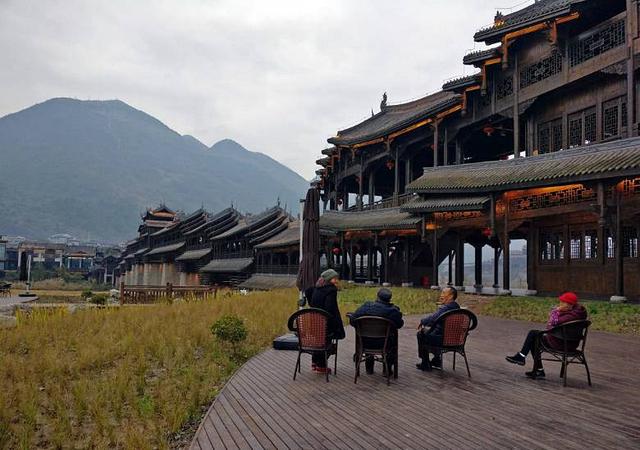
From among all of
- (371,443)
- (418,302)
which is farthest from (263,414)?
(418,302)

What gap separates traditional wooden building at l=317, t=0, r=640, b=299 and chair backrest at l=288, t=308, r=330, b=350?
11.1 m

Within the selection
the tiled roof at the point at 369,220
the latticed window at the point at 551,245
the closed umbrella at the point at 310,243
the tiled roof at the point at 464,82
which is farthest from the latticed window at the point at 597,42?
the closed umbrella at the point at 310,243

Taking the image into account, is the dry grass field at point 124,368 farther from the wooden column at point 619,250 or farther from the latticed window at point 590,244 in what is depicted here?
the latticed window at point 590,244

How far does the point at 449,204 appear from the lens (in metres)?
19.9

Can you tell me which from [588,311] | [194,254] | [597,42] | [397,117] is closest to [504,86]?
[597,42]

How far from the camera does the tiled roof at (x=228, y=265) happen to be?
40.4 meters

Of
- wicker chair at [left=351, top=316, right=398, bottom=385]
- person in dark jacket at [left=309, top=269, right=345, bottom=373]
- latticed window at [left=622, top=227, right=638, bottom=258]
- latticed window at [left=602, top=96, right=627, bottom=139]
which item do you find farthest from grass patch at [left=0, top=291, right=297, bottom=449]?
latticed window at [left=602, top=96, right=627, bottom=139]

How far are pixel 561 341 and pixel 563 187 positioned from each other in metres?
11.7

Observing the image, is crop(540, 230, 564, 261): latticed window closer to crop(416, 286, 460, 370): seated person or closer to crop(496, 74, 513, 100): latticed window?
crop(496, 74, 513, 100): latticed window

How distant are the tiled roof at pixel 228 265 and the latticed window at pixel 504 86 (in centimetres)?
2498

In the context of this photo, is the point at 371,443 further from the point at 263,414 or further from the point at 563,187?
the point at 563,187

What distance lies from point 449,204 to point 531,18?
7598 mm

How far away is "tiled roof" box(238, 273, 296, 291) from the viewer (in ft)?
105

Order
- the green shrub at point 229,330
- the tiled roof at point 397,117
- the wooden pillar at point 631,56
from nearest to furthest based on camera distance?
the green shrub at point 229,330, the wooden pillar at point 631,56, the tiled roof at point 397,117
